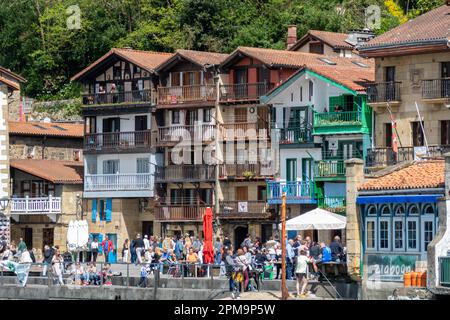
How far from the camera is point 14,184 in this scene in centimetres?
8600

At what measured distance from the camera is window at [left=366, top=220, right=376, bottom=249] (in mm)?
52750

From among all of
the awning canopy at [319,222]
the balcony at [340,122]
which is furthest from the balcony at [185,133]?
the awning canopy at [319,222]

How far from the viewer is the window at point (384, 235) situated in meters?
52.1

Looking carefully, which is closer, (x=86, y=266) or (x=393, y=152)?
(x=86, y=266)

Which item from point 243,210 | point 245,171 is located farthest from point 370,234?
point 245,171

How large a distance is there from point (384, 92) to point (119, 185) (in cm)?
1939

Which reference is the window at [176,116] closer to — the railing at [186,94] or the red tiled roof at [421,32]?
the railing at [186,94]

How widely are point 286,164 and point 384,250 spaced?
22773 mm

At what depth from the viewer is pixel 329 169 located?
71.6 metres

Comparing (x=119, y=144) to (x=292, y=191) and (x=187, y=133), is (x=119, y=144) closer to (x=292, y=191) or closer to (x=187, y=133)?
(x=187, y=133)

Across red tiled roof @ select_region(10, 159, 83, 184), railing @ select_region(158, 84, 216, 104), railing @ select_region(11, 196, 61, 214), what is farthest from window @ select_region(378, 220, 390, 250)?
railing @ select_region(11, 196, 61, 214)

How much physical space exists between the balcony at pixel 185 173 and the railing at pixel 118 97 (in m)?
3.81
